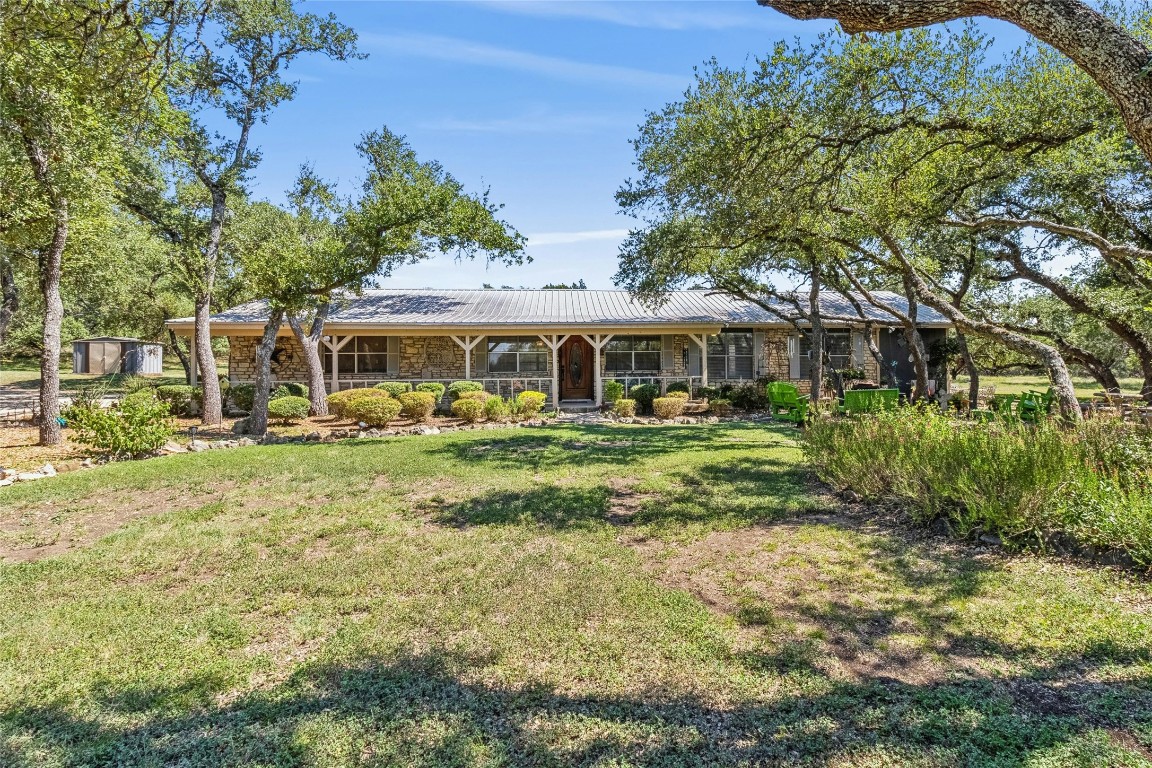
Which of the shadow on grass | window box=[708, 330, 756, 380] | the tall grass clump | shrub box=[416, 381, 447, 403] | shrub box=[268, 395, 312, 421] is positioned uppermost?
window box=[708, 330, 756, 380]

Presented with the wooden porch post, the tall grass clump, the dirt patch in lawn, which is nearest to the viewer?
the tall grass clump

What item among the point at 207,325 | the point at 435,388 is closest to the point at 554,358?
the point at 435,388

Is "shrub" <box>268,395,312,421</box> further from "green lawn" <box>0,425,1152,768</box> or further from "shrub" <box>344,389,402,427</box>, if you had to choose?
"green lawn" <box>0,425,1152,768</box>

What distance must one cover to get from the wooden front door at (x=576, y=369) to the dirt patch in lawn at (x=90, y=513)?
11.8 metres

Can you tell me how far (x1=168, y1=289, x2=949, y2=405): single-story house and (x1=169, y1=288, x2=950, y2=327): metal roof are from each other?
0.05 metres

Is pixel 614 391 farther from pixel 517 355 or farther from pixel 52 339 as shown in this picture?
pixel 52 339

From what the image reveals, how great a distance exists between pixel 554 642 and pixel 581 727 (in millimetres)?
779

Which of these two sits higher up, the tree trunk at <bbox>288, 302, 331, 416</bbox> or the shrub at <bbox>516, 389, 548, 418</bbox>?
the tree trunk at <bbox>288, 302, 331, 416</bbox>

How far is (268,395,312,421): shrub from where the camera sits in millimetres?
13773

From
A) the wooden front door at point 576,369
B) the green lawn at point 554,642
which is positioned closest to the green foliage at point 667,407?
the wooden front door at point 576,369

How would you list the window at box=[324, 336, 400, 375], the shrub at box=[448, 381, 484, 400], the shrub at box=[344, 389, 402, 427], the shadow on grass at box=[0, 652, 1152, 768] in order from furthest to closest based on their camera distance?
the window at box=[324, 336, 400, 375], the shrub at box=[448, 381, 484, 400], the shrub at box=[344, 389, 402, 427], the shadow on grass at box=[0, 652, 1152, 768]

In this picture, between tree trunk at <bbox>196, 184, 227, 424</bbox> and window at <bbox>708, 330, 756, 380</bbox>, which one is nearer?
tree trunk at <bbox>196, 184, 227, 424</bbox>

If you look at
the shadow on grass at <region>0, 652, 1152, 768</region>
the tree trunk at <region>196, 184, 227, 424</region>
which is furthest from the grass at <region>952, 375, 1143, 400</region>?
the tree trunk at <region>196, 184, 227, 424</region>

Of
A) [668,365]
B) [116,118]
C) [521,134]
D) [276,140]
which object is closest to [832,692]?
[116,118]
